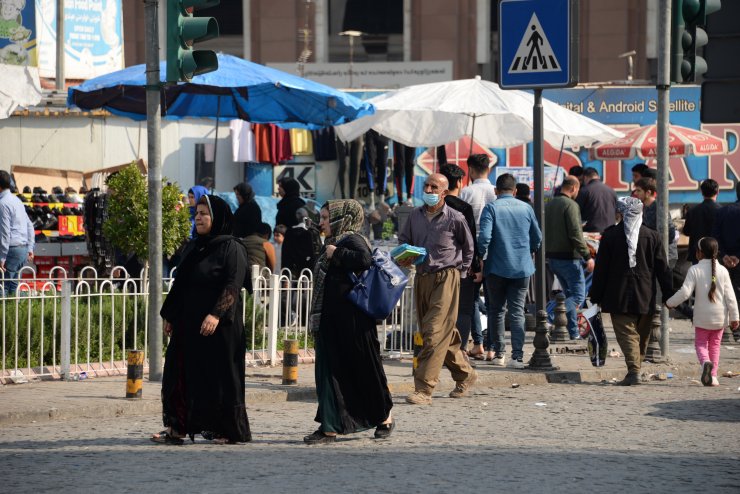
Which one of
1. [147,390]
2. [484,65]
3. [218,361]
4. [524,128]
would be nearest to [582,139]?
[524,128]

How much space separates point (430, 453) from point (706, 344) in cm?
503

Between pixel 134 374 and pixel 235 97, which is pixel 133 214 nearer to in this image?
pixel 235 97

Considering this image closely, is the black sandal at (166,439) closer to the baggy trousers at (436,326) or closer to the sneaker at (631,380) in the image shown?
the baggy trousers at (436,326)

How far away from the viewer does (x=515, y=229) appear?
12.7m

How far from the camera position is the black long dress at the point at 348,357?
8648 mm

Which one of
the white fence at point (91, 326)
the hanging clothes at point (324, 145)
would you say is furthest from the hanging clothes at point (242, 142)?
the white fence at point (91, 326)

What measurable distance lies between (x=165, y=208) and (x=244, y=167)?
1073 centimetres

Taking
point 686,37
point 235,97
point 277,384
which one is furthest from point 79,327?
point 686,37

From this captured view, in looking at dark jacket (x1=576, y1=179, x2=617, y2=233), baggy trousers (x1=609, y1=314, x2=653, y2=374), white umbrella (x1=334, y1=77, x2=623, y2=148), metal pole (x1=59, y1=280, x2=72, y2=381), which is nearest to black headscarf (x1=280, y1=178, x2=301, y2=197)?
white umbrella (x1=334, y1=77, x2=623, y2=148)

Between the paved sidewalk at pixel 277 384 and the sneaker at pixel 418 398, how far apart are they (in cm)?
90

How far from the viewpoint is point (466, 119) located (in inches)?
747

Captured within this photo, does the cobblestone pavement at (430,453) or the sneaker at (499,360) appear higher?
the sneaker at (499,360)

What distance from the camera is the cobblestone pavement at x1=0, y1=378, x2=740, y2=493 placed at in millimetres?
7129

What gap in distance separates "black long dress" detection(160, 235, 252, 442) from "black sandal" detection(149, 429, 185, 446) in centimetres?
6
